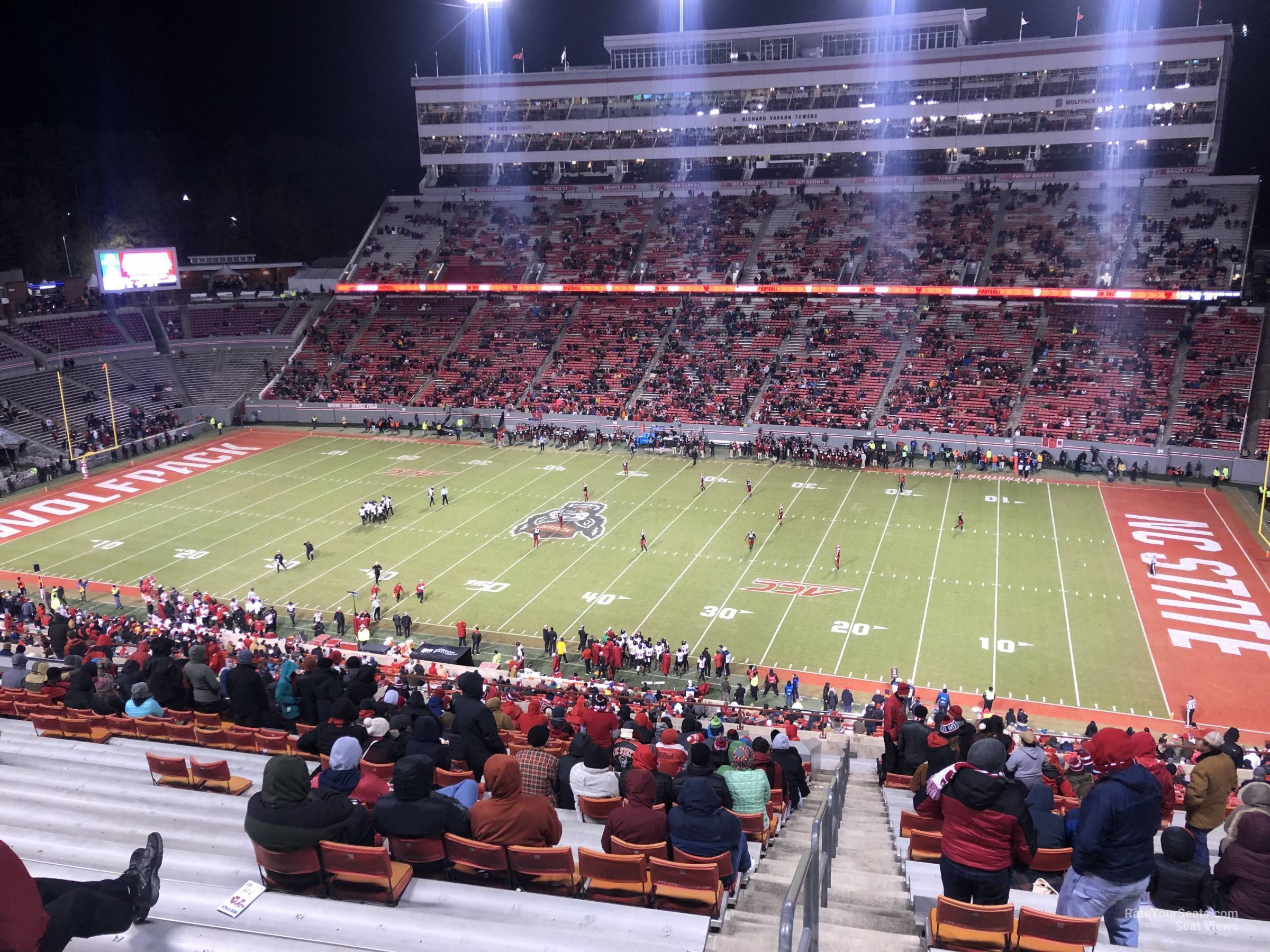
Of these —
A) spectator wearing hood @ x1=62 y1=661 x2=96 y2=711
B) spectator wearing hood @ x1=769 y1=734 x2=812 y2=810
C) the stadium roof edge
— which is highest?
the stadium roof edge

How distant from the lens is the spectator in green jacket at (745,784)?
26.6 ft

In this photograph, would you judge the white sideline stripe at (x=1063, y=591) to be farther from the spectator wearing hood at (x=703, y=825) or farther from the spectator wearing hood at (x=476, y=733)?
the spectator wearing hood at (x=703, y=825)

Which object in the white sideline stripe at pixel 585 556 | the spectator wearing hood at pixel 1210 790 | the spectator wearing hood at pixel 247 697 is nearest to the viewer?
the spectator wearing hood at pixel 1210 790

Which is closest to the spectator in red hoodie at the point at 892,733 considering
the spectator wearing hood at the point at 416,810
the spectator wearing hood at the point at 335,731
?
the spectator wearing hood at the point at 335,731

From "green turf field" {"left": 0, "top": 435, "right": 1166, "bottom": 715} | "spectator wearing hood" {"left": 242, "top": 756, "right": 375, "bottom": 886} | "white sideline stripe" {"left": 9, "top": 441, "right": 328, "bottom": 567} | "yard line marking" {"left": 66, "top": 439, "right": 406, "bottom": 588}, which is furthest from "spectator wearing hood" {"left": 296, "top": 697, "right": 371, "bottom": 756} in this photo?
"white sideline stripe" {"left": 9, "top": 441, "right": 328, "bottom": 567}

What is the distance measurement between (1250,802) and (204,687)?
35.6ft

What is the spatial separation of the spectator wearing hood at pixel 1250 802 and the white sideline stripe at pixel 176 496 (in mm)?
33721

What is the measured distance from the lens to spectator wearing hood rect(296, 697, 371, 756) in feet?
30.1

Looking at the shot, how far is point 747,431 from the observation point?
47.9m

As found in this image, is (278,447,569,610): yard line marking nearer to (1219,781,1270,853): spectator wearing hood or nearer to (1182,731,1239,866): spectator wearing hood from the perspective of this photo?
(1182,731,1239,866): spectator wearing hood

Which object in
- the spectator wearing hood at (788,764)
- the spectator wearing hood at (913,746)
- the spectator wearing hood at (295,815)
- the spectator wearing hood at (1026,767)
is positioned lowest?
the spectator wearing hood at (913,746)

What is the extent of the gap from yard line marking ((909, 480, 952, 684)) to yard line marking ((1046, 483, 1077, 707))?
12.0 feet

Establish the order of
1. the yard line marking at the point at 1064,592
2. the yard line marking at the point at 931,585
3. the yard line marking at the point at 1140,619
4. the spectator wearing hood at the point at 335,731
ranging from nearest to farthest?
the spectator wearing hood at the point at 335,731 < the yard line marking at the point at 1140,619 < the yard line marking at the point at 1064,592 < the yard line marking at the point at 931,585

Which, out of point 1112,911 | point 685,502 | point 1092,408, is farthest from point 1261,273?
point 1112,911
